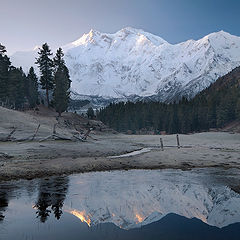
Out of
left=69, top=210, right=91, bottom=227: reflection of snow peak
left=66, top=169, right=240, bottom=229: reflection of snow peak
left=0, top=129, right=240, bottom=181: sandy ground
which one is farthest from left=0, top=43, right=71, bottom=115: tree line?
left=69, top=210, right=91, bottom=227: reflection of snow peak

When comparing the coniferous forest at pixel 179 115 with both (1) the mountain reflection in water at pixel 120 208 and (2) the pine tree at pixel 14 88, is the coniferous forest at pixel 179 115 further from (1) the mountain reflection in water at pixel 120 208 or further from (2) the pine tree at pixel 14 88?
(1) the mountain reflection in water at pixel 120 208

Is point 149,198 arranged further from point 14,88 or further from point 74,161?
point 14,88

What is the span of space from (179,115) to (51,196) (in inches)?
4255

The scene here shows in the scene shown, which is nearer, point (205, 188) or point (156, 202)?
point (156, 202)

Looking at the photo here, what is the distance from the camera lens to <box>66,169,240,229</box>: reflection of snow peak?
1260cm

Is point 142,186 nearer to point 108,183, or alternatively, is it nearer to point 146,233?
point 108,183

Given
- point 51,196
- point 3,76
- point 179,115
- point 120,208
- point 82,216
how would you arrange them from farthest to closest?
1. point 179,115
2. point 3,76
3. point 51,196
4. point 120,208
5. point 82,216

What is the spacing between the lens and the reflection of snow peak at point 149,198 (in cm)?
1260

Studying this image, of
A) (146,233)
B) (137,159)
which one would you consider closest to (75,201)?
(146,233)

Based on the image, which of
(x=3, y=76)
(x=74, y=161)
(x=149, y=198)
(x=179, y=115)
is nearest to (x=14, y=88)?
(x=3, y=76)

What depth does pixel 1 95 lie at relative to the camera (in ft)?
247

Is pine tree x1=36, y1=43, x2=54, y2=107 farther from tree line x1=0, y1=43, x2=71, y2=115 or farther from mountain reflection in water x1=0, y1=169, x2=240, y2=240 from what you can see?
mountain reflection in water x1=0, y1=169, x2=240, y2=240

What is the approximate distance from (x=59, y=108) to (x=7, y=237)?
66733 millimetres

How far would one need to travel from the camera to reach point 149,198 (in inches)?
610
